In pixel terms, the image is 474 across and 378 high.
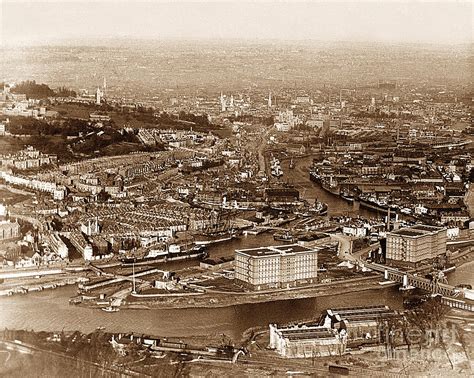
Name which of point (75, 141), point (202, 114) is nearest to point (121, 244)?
point (75, 141)

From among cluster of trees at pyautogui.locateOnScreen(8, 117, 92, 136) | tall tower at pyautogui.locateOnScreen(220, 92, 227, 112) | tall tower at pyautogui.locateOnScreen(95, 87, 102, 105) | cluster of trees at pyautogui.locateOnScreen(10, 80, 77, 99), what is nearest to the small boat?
cluster of trees at pyautogui.locateOnScreen(8, 117, 92, 136)

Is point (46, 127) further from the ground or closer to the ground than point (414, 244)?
further from the ground

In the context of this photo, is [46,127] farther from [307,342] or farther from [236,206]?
[307,342]

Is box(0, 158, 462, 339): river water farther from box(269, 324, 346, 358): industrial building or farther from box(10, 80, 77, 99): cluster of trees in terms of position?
box(10, 80, 77, 99): cluster of trees

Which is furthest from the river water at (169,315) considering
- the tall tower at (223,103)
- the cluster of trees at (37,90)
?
the tall tower at (223,103)

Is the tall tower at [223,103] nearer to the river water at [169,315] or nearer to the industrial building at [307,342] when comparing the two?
the river water at [169,315]

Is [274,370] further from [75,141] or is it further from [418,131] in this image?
[418,131]

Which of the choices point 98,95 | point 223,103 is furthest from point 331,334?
point 223,103
